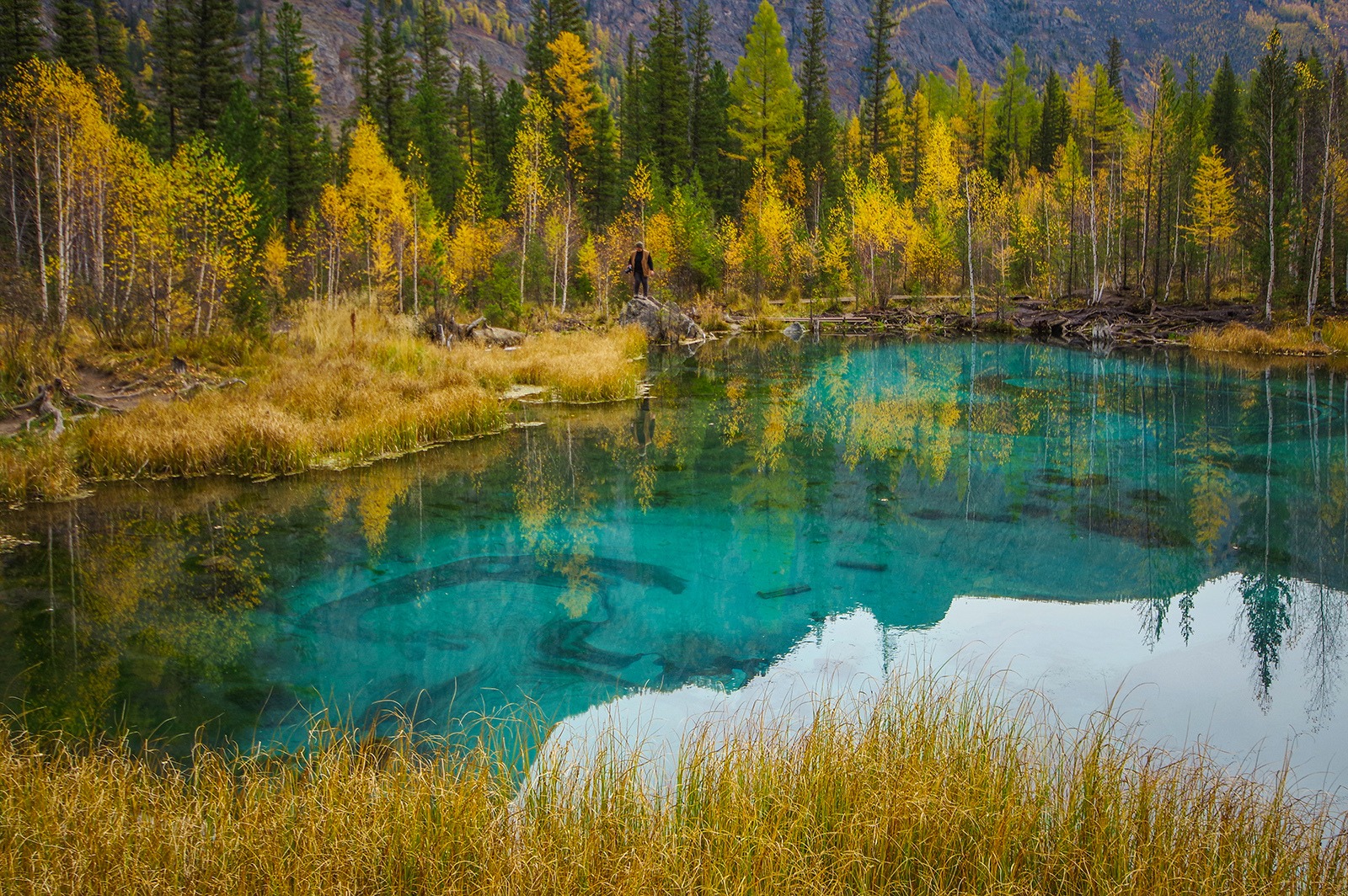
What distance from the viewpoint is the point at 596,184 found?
45.7m

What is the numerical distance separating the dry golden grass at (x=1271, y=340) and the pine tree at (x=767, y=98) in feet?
109

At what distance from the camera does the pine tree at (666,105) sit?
164 feet

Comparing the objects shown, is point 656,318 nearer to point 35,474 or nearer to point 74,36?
point 35,474

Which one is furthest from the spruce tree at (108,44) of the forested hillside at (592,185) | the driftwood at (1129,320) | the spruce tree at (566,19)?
the driftwood at (1129,320)

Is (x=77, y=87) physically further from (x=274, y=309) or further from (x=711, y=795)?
(x=711, y=795)

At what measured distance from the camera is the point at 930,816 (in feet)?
10.8

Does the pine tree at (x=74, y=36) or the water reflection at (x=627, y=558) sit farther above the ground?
the pine tree at (x=74, y=36)

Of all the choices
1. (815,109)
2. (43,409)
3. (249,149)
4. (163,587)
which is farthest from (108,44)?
→ (163,587)

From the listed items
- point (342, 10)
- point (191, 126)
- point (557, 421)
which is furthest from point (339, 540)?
point (342, 10)

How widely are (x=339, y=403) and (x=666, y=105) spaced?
4278 centimetres

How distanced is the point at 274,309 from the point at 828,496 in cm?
1969

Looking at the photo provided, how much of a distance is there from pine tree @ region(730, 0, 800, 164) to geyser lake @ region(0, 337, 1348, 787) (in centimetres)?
4471

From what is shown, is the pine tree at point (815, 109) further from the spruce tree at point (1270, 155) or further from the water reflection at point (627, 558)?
the water reflection at point (627, 558)

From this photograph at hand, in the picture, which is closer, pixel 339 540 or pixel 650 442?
pixel 339 540
